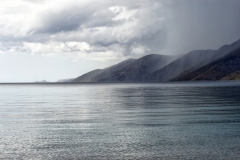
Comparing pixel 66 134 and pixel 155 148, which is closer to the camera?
pixel 155 148

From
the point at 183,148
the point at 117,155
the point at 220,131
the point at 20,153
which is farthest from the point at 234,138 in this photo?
the point at 20,153

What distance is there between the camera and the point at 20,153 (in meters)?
27.5

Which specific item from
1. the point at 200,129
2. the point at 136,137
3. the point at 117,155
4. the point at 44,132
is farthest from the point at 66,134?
the point at 200,129

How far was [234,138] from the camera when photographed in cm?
3275

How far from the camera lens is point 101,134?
36.2 metres

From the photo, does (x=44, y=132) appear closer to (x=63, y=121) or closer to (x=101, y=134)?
(x=101, y=134)

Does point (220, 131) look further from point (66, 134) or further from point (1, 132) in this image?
point (1, 132)

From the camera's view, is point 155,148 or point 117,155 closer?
point 117,155

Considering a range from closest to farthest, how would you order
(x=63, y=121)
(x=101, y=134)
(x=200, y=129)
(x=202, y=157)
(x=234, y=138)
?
(x=202, y=157), (x=234, y=138), (x=101, y=134), (x=200, y=129), (x=63, y=121)

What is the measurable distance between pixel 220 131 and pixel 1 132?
2369 centimetres

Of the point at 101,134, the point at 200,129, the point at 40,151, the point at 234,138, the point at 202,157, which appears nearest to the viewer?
the point at 202,157

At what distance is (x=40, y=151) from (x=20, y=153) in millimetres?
1576

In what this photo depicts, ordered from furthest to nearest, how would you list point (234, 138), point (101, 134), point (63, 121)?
point (63, 121) → point (101, 134) → point (234, 138)

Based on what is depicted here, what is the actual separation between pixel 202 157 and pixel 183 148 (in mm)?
3080
